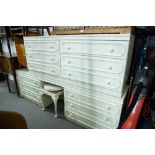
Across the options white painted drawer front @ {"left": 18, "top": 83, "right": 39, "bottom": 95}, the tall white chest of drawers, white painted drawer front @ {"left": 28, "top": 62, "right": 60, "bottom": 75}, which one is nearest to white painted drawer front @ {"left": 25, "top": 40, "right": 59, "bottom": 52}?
the tall white chest of drawers

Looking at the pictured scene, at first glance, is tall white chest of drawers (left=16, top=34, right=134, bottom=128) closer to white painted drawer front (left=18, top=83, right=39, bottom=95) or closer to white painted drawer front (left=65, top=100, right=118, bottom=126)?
white painted drawer front (left=65, top=100, right=118, bottom=126)

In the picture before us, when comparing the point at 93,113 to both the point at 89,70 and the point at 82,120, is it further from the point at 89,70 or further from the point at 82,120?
the point at 89,70

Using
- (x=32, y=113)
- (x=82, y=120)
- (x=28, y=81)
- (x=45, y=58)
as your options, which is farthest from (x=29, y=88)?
(x=82, y=120)

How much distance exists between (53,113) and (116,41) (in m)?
1.58

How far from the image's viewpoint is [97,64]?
4.42 feet

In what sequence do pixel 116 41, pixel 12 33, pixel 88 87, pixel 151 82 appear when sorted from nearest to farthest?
pixel 116 41 → pixel 151 82 → pixel 88 87 → pixel 12 33

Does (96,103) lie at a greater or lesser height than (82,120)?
greater

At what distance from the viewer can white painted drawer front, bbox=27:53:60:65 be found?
1704 millimetres

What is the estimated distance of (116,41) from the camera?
1149mm

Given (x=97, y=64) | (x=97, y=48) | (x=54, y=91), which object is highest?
(x=97, y=48)

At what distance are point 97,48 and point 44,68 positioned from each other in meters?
1.00

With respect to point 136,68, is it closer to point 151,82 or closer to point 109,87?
point 151,82

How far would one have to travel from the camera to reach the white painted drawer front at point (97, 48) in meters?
1.15
